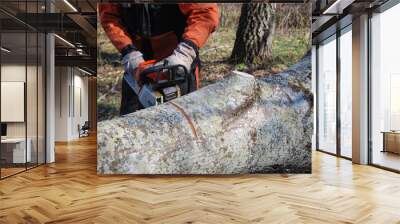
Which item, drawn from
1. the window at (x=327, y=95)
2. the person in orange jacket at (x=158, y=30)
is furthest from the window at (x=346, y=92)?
the person in orange jacket at (x=158, y=30)

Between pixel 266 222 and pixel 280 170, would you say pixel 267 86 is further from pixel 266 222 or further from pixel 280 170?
pixel 266 222

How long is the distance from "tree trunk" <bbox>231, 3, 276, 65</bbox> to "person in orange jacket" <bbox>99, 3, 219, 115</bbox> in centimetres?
47

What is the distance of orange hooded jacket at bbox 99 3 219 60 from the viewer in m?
6.09

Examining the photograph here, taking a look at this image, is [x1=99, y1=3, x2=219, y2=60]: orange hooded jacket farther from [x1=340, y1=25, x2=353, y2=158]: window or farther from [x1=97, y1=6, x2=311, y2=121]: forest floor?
Result: [x1=340, y1=25, x2=353, y2=158]: window

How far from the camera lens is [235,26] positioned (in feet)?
20.2

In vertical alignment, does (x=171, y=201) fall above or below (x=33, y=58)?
below

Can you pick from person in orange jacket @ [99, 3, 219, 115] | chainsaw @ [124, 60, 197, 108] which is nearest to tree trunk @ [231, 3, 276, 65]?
person in orange jacket @ [99, 3, 219, 115]

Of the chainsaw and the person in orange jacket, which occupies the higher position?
the person in orange jacket

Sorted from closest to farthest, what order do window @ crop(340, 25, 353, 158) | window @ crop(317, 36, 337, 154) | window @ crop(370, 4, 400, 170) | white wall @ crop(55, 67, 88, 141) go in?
window @ crop(370, 4, 400, 170), window @ crop(340, 25, 353, 158), window @ crop(317, 36, 337, 154), white wall @ crop(55, 67, 88, 141)

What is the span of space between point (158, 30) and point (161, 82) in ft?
2.83

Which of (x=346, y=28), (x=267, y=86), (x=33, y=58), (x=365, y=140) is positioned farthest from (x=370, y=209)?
(x=33, y=58)

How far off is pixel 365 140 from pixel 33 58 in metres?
6.58

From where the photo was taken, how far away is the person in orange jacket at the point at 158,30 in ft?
19.9

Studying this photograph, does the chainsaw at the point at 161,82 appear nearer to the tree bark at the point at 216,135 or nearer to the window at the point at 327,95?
the tree bark at the point at 216,135
